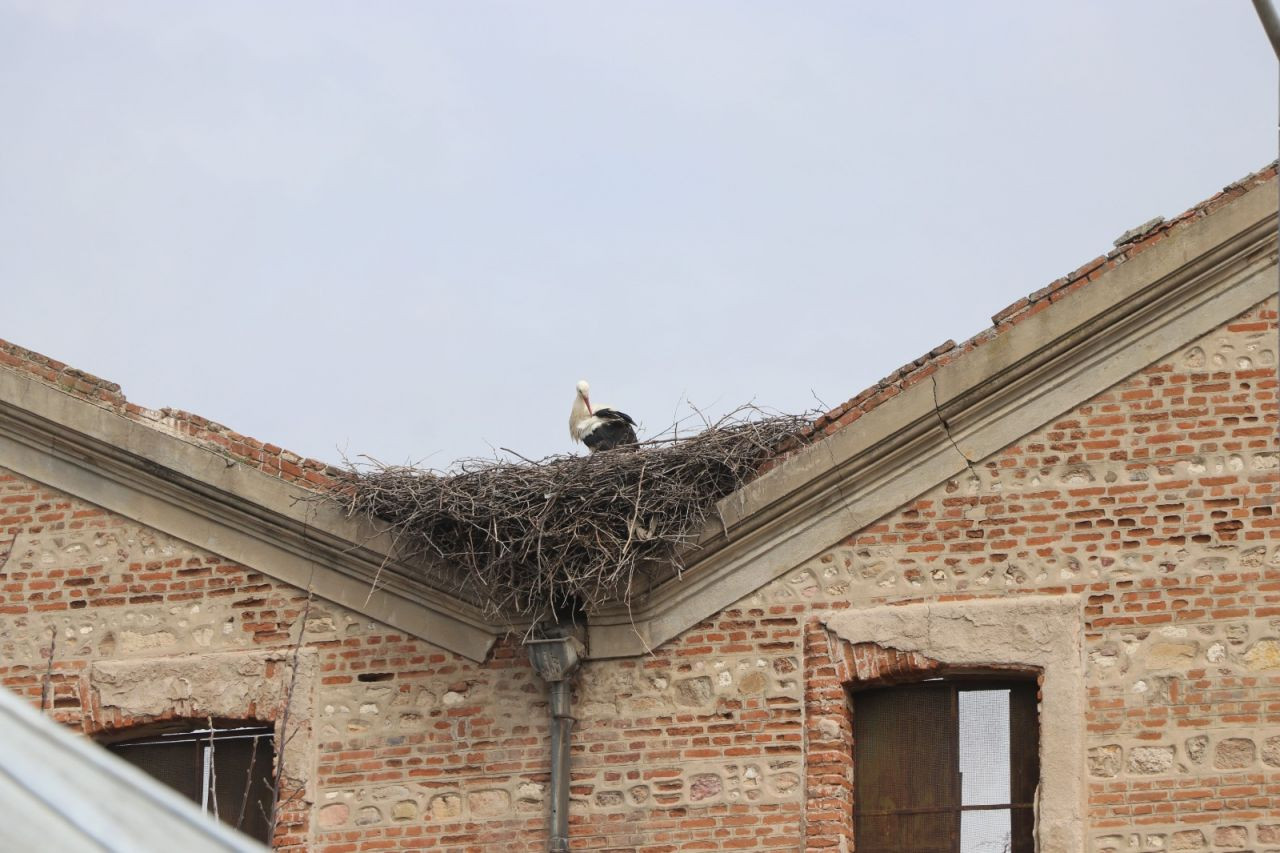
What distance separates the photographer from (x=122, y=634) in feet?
35.6

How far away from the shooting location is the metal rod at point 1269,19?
6.44 meters

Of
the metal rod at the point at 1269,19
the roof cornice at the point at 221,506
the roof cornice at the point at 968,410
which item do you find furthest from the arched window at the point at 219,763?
the metal rod at the point at 1269,19

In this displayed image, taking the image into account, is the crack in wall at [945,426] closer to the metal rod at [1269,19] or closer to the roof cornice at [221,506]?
the roof cornice at [221,506]

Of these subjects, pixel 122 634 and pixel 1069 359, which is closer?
pixel 1069 359

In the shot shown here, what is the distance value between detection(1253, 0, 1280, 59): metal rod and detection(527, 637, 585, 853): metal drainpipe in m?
4.87

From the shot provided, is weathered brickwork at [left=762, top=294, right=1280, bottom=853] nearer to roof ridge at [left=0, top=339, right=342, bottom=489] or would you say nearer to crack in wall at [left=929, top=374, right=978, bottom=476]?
crack in wall at [left=929, top=374, right=978, bottom=476]

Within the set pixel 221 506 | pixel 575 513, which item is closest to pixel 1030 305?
pixel 575 513

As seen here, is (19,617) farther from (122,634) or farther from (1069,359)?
(1069,359)

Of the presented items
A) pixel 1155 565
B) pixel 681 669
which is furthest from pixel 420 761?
pixel 1155 565

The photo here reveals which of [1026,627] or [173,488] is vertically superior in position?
[173,488]

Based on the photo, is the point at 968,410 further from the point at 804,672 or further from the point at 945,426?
the point at 804,672

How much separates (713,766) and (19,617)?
3.99m

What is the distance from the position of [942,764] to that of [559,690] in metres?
1.93

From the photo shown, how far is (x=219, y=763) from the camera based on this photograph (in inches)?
421
